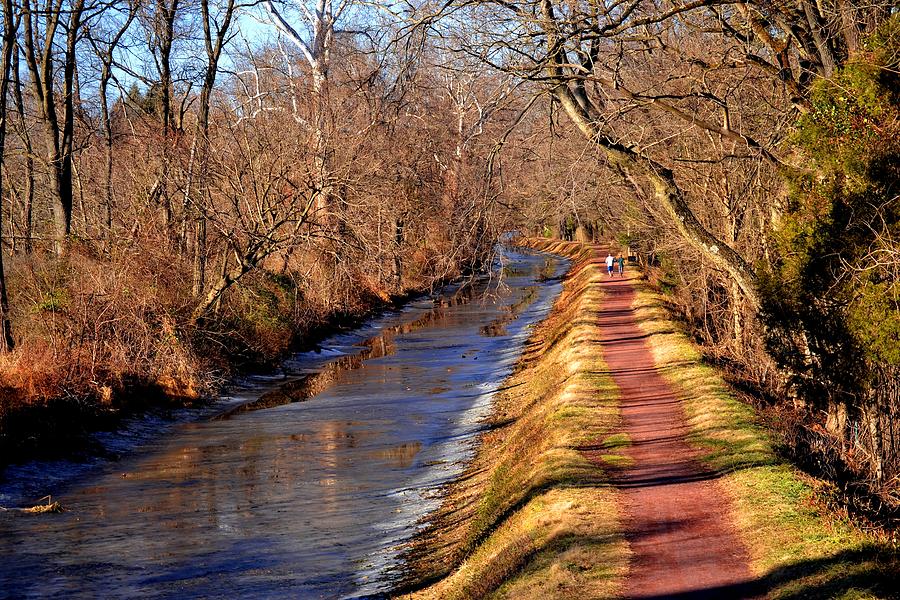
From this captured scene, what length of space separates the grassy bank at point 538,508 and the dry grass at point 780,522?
4.40 feet

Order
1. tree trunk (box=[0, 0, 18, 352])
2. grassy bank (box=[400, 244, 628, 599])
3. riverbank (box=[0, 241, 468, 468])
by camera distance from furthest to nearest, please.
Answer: tree trunk (box=[0, 0, 18, 352]) < riverbank (box=[0, 241, 468, 468]) < grassy bank (box=[400, 244, 628, 599])

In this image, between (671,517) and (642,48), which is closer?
(671,517)

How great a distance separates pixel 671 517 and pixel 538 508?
162cm

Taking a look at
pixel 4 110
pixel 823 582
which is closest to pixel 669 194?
pixel 823 582

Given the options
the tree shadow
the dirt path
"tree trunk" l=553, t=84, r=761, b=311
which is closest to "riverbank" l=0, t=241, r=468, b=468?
the dirt path

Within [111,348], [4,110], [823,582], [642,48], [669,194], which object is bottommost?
[823,582]

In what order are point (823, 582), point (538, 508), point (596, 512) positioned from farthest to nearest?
point (538, 508) → point (596, 512) → point (823, 582)

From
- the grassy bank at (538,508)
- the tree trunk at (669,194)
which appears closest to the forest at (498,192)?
the tree trunk at (669,194)

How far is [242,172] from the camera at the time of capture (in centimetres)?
2636

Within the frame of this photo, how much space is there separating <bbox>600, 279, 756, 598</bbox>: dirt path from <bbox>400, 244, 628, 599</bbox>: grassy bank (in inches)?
9.9

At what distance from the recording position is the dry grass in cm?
794

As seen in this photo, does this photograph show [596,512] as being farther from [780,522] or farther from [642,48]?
[642,48]

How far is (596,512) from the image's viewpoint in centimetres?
1055

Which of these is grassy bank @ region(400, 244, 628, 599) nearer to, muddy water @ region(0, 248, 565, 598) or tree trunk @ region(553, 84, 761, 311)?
muddy water @ region(0, 248, 565, 598)
